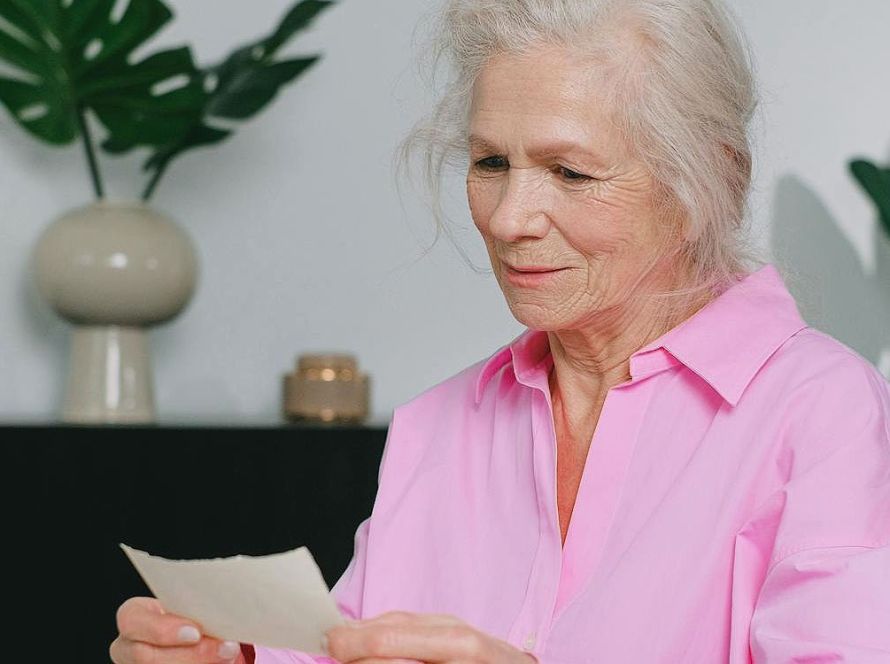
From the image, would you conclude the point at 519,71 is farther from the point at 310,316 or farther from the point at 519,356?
the point at 310,316

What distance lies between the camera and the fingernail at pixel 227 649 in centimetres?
126

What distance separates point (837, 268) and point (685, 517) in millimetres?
1534

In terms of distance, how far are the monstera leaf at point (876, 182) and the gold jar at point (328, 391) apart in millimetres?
970

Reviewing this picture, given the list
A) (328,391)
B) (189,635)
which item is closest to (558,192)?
(189,635)

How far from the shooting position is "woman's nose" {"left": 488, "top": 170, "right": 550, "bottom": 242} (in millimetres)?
1354

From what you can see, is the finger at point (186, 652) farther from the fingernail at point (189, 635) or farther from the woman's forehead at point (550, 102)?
the woman's forehead at point (550, 102)

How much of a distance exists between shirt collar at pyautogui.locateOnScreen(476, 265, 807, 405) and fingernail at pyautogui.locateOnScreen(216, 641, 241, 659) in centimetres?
43

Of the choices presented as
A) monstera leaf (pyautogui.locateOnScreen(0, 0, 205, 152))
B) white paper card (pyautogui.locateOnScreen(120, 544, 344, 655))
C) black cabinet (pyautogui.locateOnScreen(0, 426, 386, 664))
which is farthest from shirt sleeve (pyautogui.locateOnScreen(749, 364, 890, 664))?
monstera leaf (pyautogui.locateOnScreen(0, 0, 205, 152))

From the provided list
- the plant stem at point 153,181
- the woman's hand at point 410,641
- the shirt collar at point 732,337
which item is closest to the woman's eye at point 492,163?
the shirt collar at point 732,337

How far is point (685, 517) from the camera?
1298 mm

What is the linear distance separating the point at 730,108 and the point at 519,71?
8.4 inches

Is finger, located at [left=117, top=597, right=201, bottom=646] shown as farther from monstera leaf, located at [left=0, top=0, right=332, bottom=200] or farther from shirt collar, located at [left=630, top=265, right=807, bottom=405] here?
monstera leaf, located at [left=0, top=0, right=332, bottom=200]

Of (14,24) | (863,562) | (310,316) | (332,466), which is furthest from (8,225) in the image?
(863,562)

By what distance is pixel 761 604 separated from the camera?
3.95 feet
